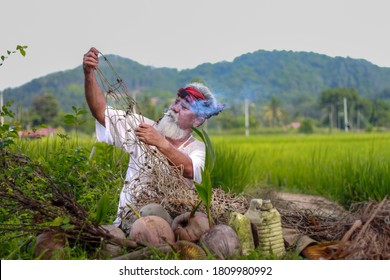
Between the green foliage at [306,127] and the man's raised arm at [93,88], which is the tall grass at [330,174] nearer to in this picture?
the man's raised arm at [93,88]

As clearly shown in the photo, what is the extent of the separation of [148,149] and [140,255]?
2.82 feet

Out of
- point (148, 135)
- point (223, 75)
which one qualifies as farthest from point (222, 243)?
point (223, 75)

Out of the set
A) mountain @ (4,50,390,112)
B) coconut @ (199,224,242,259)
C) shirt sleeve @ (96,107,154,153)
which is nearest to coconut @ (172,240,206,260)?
coconut @ (199,224,242,259)

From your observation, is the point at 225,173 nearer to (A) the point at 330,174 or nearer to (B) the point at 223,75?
(A) the point at 330,174

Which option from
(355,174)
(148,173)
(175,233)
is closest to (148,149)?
(148,173)

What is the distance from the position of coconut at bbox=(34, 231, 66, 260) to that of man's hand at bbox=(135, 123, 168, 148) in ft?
2.45

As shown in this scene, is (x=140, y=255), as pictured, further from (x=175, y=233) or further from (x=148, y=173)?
(x=148, y=173)

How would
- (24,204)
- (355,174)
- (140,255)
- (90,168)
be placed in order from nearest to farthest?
(140,255), (24,204), (90,168), (355,174)

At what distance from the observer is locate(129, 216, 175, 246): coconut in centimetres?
343

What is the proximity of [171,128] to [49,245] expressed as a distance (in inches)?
47.6

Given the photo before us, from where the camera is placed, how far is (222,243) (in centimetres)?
337

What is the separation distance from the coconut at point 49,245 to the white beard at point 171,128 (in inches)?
43.0

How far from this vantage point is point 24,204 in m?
3.52

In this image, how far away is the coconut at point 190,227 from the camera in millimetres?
3523
